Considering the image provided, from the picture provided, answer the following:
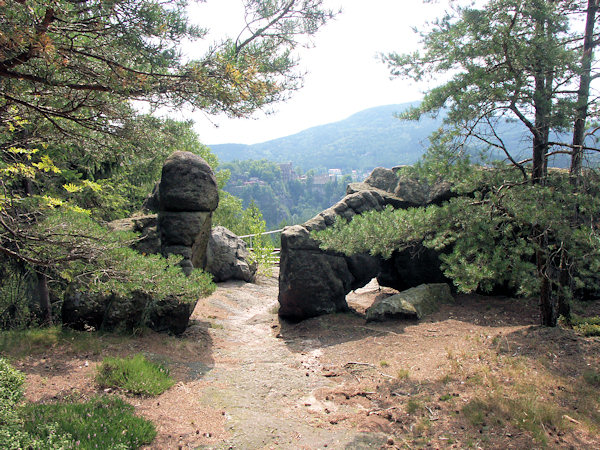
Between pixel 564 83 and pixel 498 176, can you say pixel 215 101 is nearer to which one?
pixel 498 176

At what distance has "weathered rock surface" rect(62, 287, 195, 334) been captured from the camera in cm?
742

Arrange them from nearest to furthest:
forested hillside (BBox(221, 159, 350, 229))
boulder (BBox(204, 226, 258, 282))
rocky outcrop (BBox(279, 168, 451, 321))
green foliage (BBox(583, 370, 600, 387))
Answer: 1. green foliage (BBox(583, 370, 600, 387))
2. rocky outcrop (BBox(279, 168, 451, 321))
3. boulder (BBox(204, 226, 258, 282))
4. forested hillside (BBox(221, 159, 350, 229))

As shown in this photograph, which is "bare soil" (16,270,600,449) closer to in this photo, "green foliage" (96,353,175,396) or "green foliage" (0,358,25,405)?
"green foliage" (96,353,175,396)

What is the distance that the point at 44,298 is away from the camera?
7750mm

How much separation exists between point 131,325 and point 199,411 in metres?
3.28

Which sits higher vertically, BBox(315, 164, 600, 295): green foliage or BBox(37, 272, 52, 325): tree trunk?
BBox(315, 164, 600, 295): green foliage

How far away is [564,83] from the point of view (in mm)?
5934

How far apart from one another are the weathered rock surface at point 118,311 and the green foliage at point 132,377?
1.55 metres

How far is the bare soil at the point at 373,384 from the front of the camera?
4621mm

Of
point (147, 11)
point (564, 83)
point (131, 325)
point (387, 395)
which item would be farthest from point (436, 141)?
point (131, 325)

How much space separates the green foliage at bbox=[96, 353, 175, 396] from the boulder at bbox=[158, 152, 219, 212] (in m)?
5.95

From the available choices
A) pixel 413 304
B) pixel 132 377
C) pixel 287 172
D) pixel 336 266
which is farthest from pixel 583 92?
pixel 287 172

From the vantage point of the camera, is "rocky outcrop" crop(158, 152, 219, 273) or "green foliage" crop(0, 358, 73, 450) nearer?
"green foliage" crop(0, 358, 73, 450)

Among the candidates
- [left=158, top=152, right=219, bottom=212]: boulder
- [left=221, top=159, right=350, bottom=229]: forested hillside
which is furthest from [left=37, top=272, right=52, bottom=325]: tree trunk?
[left=221, top=159, right=350, bottom=229]: forested hillside
